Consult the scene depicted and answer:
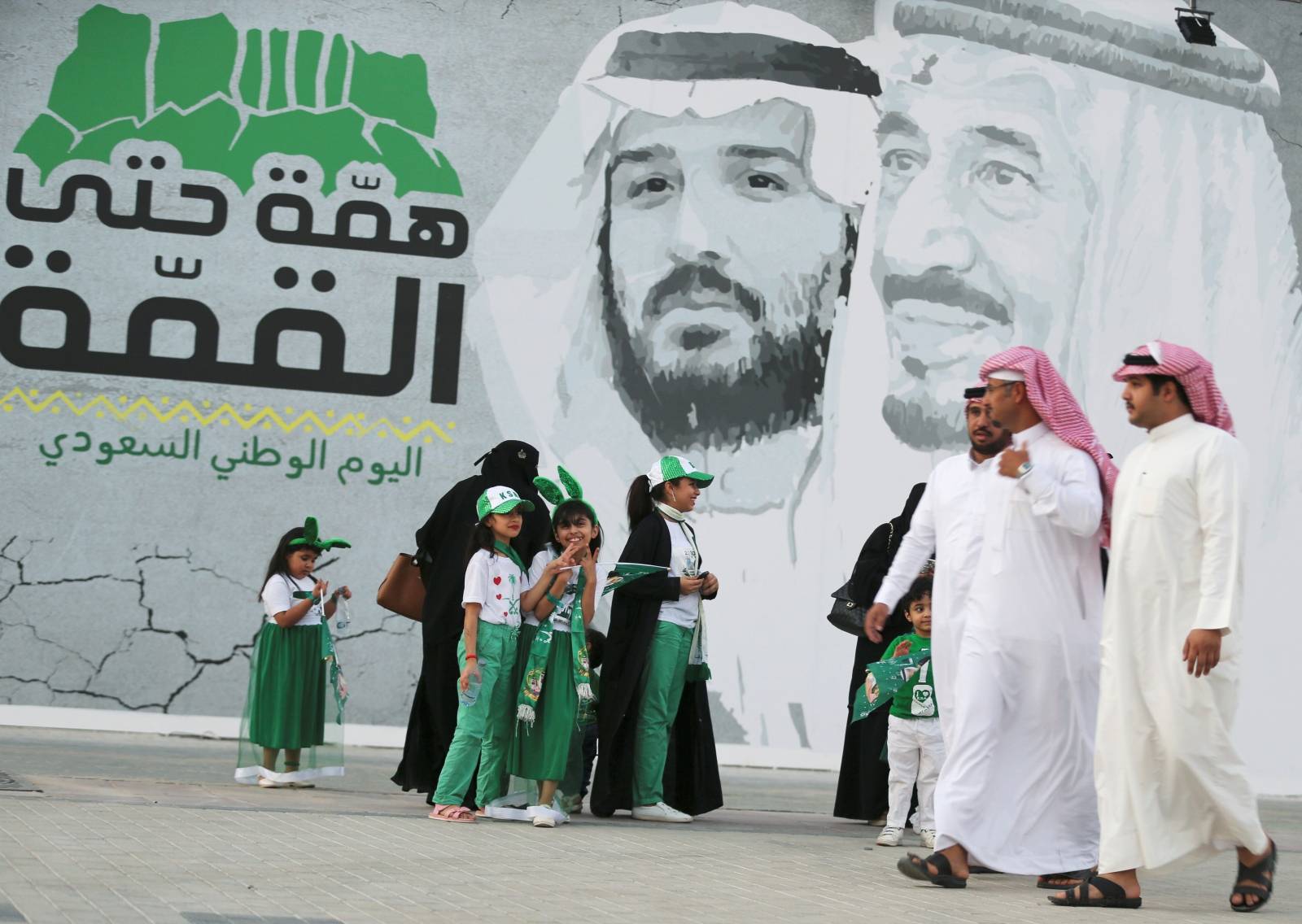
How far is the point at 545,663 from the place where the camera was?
674 centimetres

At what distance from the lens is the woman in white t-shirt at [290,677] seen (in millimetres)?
7805

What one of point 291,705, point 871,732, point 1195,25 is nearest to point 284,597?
point 291,705

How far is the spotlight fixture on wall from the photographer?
11.9 m

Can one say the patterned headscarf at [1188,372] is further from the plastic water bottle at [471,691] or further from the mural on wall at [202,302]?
the mural on wall at [202,302]

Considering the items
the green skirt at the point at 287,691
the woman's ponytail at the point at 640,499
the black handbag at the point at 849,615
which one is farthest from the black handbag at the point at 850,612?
the green skirt at the point at 287,691

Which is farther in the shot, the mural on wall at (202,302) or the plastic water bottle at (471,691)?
the mural on wall at (202,302)

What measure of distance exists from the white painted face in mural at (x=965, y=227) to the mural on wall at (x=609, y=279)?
23 millimetres

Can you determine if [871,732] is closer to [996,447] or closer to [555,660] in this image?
[555,660]

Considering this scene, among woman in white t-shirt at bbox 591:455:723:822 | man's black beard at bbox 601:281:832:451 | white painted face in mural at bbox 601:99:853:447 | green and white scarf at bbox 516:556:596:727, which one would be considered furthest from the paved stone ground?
white painted face in mural at bbox 601:99:853:447

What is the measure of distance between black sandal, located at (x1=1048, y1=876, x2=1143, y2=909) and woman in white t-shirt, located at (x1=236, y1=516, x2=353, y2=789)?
3927 mm

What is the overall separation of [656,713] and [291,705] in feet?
5.41

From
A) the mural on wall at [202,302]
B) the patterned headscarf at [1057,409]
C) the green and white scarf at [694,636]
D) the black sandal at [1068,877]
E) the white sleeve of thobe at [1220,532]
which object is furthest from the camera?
the mural on wall at [202,302]

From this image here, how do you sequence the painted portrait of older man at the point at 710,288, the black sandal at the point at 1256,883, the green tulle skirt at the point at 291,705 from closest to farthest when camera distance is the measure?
the black sandal at the point at 1256,883
the green tulle skirt at the point at 291,705
the painted portrait of older man at the point at 710,288

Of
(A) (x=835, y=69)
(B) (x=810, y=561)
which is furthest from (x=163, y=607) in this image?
(A) (x=835, y=69)
